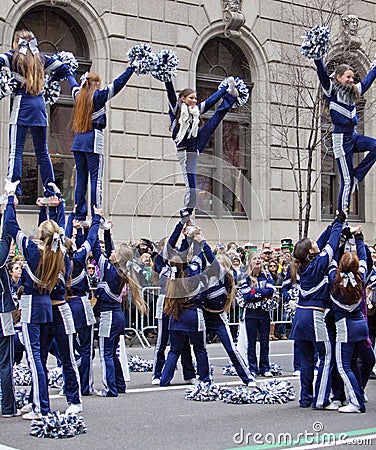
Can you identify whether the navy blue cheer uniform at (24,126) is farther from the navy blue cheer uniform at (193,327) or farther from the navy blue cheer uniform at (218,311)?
the navy blue cheer uniform at (218,311)

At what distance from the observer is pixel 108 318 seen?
11.2 meters

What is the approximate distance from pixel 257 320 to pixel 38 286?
188 inches

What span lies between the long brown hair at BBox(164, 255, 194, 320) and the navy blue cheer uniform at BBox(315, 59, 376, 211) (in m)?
2.14

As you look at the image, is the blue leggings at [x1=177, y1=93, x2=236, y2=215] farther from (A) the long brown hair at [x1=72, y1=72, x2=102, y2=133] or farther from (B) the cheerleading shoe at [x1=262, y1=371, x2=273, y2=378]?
(B) the cheerleading shoe at [x1=262, y1=371, x2=273, y2=378]

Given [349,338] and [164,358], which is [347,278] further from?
[164,358]

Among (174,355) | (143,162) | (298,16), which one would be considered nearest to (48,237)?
(174,355)

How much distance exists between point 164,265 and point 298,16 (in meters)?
12.6

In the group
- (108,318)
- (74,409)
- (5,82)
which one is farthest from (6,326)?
(5,82)

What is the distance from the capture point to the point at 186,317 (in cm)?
1142

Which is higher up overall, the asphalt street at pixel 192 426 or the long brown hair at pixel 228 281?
the long brown hair at pixel 228 281

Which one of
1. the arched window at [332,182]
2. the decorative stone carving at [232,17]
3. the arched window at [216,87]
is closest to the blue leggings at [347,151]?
the arched window at [216,87]

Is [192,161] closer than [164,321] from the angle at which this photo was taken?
Yes

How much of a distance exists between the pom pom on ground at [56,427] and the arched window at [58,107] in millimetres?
10434

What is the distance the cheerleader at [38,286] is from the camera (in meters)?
9.09
